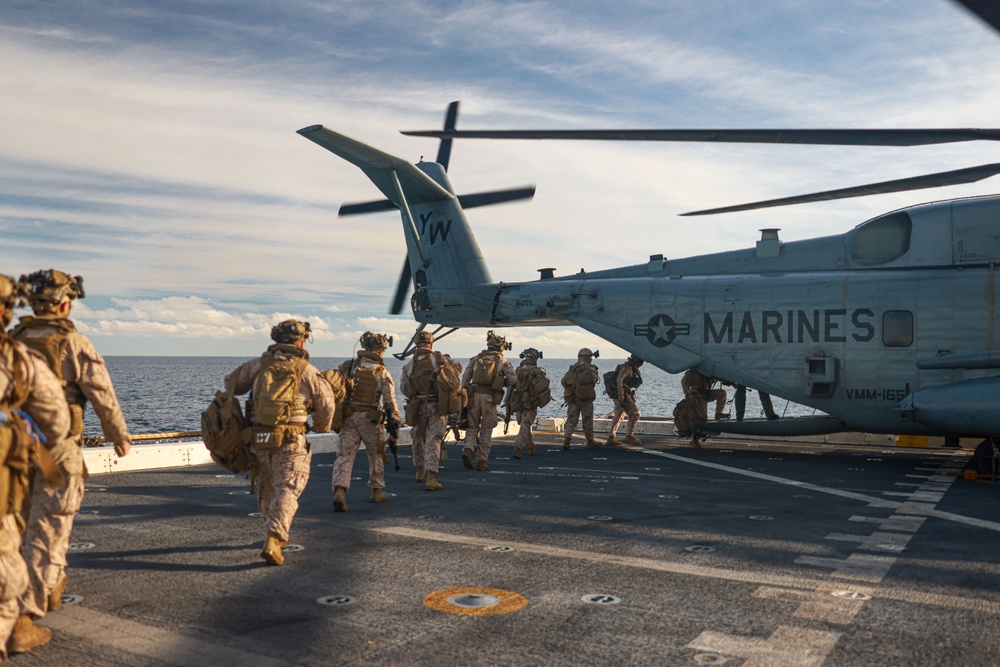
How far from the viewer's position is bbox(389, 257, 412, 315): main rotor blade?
19734mm

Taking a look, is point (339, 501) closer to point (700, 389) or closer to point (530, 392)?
point (530, 392)

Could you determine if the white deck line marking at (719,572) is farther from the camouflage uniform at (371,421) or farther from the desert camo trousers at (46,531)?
the desert camo trousers at (46,531)

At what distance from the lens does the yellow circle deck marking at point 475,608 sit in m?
4.66

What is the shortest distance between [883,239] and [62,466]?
1227 centimetres

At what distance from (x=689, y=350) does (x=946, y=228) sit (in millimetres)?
4489

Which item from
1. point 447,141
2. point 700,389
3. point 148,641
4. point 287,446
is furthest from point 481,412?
point 447,141

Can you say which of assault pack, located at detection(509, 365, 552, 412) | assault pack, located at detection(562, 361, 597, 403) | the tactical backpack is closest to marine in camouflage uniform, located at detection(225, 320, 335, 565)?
the tactical backpack

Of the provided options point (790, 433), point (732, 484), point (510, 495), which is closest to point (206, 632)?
point (510, 495)

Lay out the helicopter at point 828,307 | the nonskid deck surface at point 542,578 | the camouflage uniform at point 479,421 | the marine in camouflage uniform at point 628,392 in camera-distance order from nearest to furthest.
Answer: the nonskid deck surface at point 542,578, the helicopter at point 828,307, the camouflage uniform at point 479,421, the marine in camouflage uniform at point 628,392

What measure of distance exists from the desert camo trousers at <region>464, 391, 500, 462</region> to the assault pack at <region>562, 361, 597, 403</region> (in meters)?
3.12

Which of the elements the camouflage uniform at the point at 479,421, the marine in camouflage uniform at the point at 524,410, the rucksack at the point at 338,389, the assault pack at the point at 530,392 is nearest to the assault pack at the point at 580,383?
the assault pack at the point at 530,392

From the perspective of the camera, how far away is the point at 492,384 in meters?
12.0

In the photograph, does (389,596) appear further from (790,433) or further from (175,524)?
(790,433)

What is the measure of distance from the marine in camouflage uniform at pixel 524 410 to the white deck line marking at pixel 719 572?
6584mm
